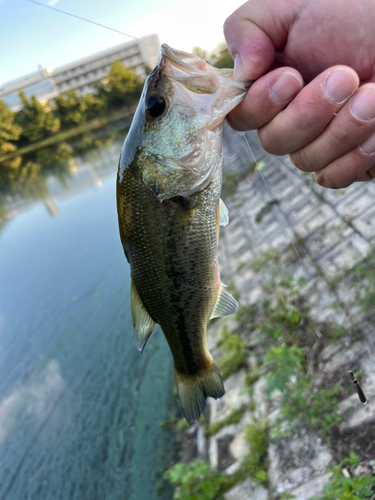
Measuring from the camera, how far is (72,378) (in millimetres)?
5852

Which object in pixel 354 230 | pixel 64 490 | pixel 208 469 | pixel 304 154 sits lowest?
pixel 64 490

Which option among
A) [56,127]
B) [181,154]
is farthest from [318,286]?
[56,127]

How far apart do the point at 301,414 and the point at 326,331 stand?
2.84 feet

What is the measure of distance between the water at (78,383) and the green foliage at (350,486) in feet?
8.28

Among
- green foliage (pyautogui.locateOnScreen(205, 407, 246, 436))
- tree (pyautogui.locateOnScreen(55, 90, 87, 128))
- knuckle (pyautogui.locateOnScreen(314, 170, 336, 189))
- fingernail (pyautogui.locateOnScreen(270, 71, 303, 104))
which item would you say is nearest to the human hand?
fingernail (pyautogui.locateOnScreen(270, 71, 303, 104))

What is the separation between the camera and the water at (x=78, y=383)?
4.45m

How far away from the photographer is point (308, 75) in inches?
66.0

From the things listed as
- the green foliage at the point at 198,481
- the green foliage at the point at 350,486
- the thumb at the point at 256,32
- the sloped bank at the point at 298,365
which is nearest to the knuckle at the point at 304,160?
the sloped bank at the point at 298,365

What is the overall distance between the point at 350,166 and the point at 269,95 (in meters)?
0.54

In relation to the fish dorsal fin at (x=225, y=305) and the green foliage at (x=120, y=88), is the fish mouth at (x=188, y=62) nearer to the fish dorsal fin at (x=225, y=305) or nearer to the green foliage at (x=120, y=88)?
the fish dorsal fin at (x=225, y=305)

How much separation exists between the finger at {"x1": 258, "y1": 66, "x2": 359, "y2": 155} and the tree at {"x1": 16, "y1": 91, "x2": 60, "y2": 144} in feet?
167

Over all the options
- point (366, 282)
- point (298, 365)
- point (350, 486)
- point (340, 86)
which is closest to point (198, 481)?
point (298, 365)

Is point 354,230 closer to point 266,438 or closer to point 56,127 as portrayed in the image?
point 266,438

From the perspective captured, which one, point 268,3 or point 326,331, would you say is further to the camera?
point 326,331
